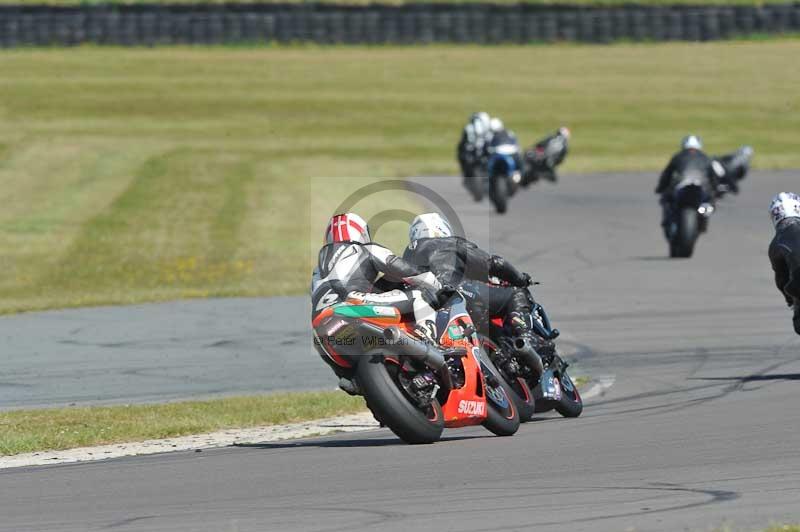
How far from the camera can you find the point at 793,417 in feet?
31.4

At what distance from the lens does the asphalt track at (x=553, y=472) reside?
6750mm

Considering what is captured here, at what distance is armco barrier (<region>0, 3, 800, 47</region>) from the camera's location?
49469 mm

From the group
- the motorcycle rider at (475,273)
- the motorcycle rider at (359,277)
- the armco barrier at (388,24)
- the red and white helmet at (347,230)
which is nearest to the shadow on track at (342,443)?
the motorcycle rider at (359,277)

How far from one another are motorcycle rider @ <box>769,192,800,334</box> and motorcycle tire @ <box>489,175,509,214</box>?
1530 centimetres

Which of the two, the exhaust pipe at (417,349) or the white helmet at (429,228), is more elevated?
the white helmet at (429,228)

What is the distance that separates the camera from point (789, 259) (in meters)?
11.9

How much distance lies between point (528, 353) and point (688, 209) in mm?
11561

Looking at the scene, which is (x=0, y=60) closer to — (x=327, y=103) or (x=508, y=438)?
(x=327, y=103)

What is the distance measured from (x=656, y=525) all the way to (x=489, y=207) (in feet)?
75.6

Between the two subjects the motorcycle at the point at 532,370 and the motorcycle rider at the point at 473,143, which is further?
the motorcycle rider at the point at 473,143

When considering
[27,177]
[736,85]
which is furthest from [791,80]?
[27,177]

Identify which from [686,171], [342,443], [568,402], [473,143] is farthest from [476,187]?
[342,443]

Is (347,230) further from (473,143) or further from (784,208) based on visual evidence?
(473,143)

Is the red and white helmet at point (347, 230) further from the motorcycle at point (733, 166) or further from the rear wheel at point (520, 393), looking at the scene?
the motorcycle at point (733, 166)
